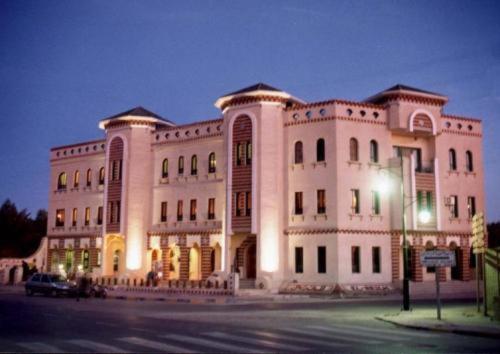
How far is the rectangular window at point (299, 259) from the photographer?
135 feet

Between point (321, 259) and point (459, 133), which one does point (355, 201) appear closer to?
point (321, 259)

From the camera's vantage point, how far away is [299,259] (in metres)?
41.4

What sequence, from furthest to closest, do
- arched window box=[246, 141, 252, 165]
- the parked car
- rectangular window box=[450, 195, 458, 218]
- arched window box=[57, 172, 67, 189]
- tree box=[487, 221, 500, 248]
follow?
tree box=[487, 221, 500, 248] → arched window box=[57, 172, 67, 189] → rectangular window box=[450, 195, 458, 218] → arched window box=[246, 141, 252, 165] → the parked car

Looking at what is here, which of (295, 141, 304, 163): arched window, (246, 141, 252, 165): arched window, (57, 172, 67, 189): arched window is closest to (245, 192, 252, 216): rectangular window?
(246, 141, 252, 165): arched window

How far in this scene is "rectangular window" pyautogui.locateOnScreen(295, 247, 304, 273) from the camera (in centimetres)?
4119

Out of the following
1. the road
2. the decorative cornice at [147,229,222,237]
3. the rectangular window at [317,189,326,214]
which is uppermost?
the rectangular window at [317,189,326,214]

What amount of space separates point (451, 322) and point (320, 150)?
22.3 m

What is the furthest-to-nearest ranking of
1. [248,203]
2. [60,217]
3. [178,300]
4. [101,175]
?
[60,217] < [101,175] < [248,203] < [178,300]

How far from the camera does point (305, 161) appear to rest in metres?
41.9

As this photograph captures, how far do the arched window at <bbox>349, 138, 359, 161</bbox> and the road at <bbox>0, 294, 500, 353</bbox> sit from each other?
1823cm

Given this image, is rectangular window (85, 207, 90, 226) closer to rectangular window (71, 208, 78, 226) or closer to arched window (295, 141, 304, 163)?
rectangular window (71, 208, 78, 226)

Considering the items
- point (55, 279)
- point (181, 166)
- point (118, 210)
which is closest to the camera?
point (55, 279)

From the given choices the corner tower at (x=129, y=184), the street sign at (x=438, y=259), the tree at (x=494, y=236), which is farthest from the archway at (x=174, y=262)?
the tree at (x=494, y=236)

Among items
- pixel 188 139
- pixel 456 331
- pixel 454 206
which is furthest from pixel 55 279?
pixel 454 206
